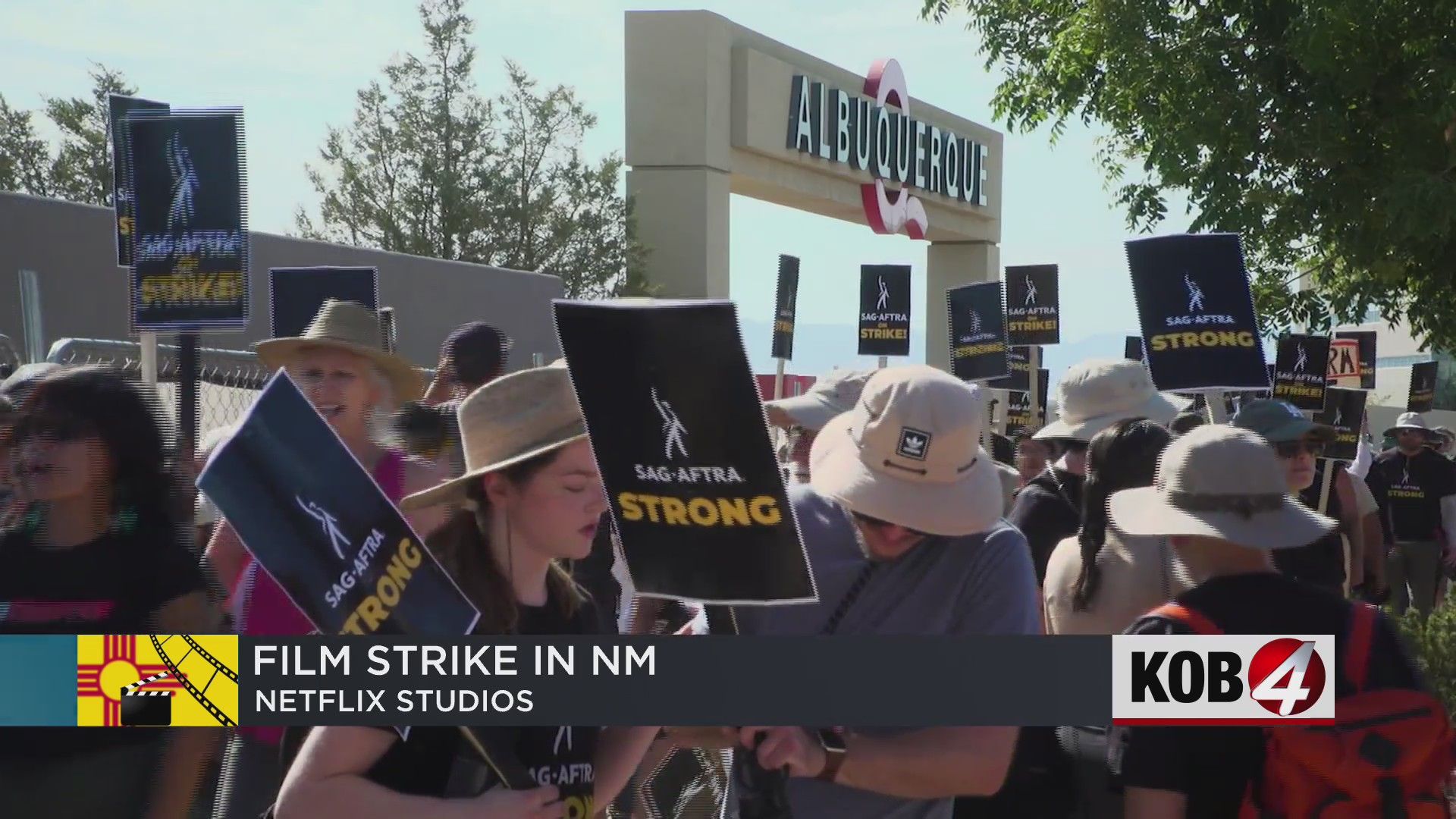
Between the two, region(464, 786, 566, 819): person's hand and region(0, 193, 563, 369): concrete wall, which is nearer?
Answer: region(464, 786, 566, 819): person's hand

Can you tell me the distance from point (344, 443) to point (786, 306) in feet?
38.9

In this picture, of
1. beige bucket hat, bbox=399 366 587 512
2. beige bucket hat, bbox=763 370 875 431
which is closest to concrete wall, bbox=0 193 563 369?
beige bucket hat, bbox=763 370 875 431

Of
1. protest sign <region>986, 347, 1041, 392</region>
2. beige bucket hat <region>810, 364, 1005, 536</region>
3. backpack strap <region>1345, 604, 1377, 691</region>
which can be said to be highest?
beige bucket hat <region>810, 364, 1005, 536</region>

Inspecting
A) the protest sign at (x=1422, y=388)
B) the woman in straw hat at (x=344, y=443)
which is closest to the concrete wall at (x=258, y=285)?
the woman in straw hat at (x=344, y=443)

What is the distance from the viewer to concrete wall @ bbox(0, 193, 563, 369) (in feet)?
44.0

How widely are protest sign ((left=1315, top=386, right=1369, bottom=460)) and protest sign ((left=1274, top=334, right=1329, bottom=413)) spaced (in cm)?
13

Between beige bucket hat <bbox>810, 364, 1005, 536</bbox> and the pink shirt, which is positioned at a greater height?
beige bucket hat <bbox>810, 364, 1005, 536</bbox>

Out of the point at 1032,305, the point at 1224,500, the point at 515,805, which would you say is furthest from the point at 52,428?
the point at 1032,305

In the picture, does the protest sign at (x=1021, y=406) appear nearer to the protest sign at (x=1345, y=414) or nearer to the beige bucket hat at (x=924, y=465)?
the protest sign at (x=1345, y=414)

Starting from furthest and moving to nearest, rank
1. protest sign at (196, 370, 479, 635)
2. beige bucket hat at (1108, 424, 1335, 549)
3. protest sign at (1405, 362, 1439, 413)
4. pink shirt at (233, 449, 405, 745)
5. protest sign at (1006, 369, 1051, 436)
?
1. protest sign at (1405, 362, 1439, 413)
2. protest sign at (1006, 369, 1051, 436)
3. pink shirt at (233, 449, 405, 745)
4. beige bucket hat at (1108, 424, 1335, 549)
5. protest sign at (196, 370, 479, 635)

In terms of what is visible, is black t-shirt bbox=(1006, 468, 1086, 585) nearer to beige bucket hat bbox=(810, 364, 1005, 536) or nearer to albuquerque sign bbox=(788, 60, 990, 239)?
beige bucket hat bbox=(810, 364, 1005, 536)

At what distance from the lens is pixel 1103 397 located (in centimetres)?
581

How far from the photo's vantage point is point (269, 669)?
3564 millimetres

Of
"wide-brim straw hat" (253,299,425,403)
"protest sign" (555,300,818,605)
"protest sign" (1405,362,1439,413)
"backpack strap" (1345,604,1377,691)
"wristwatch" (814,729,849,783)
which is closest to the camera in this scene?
"protest sign" (555,300,818,605)
